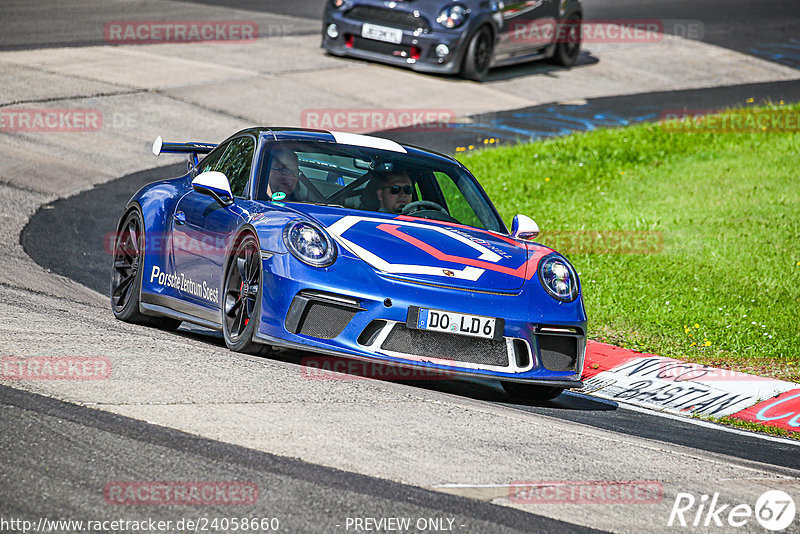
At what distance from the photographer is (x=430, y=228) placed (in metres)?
6.97

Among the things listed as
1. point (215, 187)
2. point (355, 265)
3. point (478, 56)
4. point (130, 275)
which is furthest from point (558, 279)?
point (478, 56)

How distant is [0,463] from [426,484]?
156 centimetres

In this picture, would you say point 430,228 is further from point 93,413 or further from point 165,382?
point 93,413

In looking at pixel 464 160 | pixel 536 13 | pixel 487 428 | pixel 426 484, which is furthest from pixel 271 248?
pixel 536 13

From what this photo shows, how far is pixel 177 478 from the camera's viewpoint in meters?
4.15

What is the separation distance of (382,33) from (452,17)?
1168 mm
